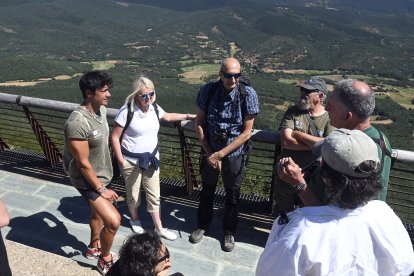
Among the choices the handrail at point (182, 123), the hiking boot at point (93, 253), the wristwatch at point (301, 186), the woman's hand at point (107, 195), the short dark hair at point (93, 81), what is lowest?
the hiking boot at point (93, 253)

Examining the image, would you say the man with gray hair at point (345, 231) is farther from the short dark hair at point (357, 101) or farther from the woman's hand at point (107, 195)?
the woman's hand at point (107, 195)

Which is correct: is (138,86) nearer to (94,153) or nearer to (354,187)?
(94,153)

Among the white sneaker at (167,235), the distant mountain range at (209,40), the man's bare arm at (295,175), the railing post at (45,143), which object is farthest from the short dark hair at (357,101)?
the distant mountain range at (209,40)

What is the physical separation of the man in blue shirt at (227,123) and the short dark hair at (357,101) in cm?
111

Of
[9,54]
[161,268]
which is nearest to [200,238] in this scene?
[161,268]

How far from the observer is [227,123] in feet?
11.7

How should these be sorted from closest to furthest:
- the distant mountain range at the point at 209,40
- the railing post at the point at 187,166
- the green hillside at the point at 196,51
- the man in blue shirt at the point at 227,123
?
1. the man in blue shirt at the point at 227,123
2. the railing post at the point at 187,166
3. the green hillside at the point at 196,51
4. the distant mountain range at the point at 209,40

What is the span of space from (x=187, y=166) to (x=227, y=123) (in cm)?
120

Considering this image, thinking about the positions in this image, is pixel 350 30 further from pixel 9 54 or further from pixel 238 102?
pixel 238 102

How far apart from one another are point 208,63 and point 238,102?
362 ft

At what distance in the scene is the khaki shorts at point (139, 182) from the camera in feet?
12.2

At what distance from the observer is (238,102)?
350 cm

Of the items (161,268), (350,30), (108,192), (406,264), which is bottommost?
(350,30)

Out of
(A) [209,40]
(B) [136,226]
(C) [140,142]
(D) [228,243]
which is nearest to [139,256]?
(C) [140,142]
